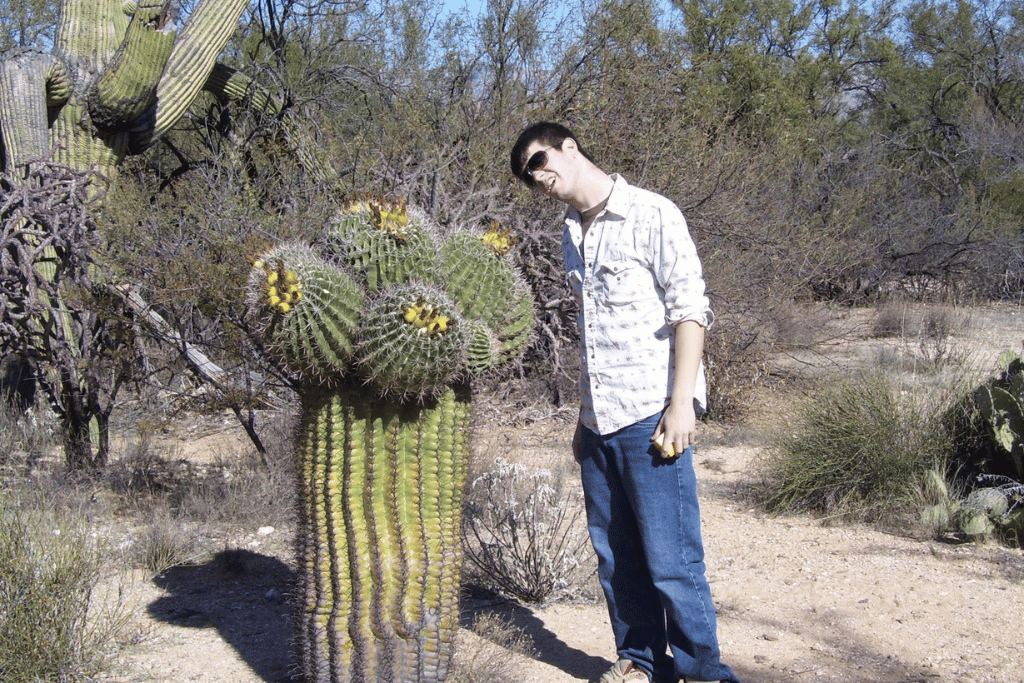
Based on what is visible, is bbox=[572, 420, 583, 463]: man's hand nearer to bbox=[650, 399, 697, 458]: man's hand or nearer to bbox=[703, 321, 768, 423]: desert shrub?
bbox=[650, 399, 697, 458]: man's hand

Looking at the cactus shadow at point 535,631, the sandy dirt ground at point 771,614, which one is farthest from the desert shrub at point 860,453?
the cactus shadow at point 535,631

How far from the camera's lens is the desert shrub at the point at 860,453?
5203 millimetres

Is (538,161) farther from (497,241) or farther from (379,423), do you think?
(379,423)

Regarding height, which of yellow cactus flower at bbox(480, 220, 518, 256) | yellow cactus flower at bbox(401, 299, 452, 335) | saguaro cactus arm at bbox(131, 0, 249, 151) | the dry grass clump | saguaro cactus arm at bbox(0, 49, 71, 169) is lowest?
the dry grass clump

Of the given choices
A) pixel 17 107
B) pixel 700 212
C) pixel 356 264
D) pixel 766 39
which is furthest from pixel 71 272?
pixel 766 39

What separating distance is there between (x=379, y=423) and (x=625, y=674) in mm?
1174

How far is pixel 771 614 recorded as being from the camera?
4148mm

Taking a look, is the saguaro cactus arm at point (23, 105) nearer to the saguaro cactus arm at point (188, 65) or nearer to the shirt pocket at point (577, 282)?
the saguaro cactus arm at point (188, 65)

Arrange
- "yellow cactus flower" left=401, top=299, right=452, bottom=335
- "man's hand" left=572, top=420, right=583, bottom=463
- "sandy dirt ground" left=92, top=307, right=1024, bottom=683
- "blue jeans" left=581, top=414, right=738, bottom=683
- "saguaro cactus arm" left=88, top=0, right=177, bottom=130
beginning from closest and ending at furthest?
"yellow cactus flower" left=401, top=299, right=452, bottom=335 → "blue jeans" left=581, top=414, right=738, bottom=683 → "man's hand" left=572, top=420, right=583, bottom=463 → "sandy dirt ground" left=92, top=307, right=1024, bottom=683 → "saguaro cactus arm" left=88, top=0, right=177, bottom=130

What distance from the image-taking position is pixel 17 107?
239 inches

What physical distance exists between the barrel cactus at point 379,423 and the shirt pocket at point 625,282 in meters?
0.43

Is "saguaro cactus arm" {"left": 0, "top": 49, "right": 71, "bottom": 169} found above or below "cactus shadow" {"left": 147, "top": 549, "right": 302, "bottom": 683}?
above

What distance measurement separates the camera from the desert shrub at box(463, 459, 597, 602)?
13.8 ft

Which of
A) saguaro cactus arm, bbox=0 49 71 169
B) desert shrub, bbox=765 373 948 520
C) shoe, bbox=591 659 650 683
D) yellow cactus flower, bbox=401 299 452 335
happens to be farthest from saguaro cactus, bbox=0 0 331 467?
desert shrub, bbox=765 373 948 520
